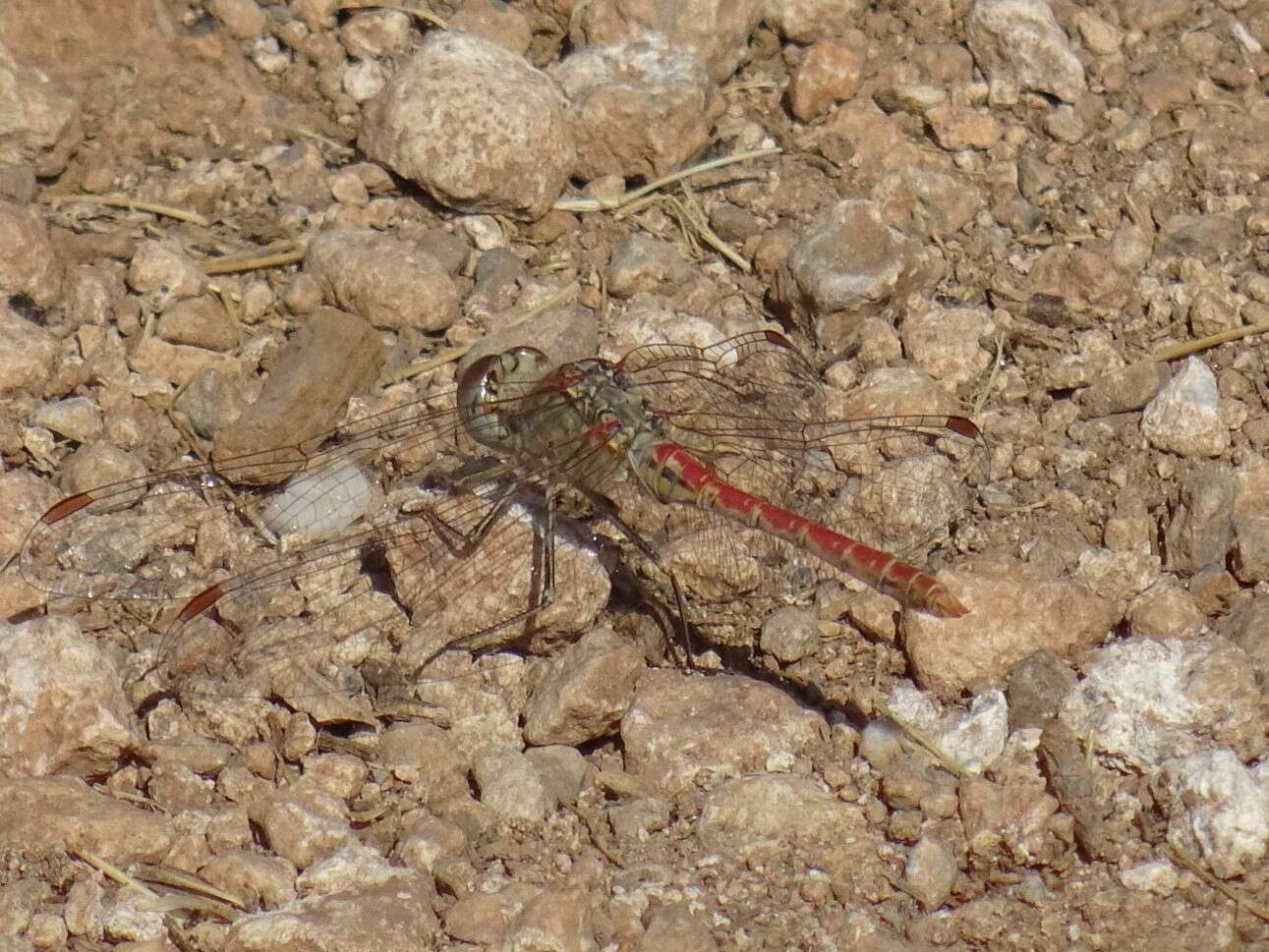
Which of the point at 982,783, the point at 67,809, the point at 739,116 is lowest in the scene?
the point at 67,809

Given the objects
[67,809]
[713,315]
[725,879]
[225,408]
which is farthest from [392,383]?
[725,879]

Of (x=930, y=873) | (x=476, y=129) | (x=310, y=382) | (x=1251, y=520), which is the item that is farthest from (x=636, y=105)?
(x=930, y=873)

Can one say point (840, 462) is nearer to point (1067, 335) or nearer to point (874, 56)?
point (1067, 335)

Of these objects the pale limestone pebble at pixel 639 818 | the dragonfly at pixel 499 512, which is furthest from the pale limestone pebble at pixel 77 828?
the pale limestone pebble at pixel 639 818

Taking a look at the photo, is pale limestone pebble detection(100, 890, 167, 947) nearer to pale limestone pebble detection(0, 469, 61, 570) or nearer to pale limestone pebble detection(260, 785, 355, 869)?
pale limestone pebble detection(260, 785, 355, 869)

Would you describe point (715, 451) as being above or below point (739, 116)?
below

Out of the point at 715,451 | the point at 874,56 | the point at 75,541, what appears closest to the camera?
the point at 75,541
